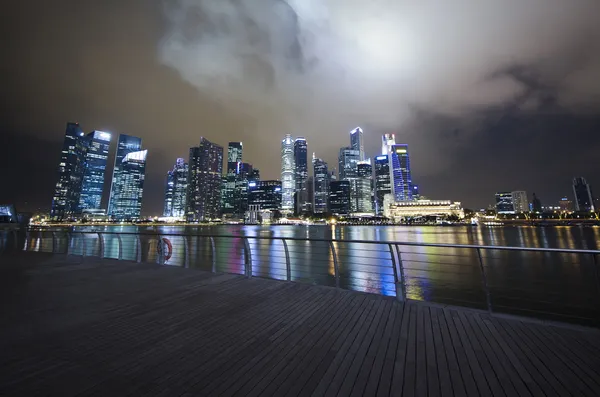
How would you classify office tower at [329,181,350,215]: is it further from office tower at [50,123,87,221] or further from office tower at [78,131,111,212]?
office tower at [50,123,87,221]

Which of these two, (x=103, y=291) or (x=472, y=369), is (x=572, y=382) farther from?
(x=103, y=291)

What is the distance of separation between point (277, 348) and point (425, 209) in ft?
594

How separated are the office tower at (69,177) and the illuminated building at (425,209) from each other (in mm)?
214405

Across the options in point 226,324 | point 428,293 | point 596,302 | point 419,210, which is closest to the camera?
point 226,324

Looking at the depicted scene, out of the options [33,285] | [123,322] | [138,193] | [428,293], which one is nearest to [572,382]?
[123,322]

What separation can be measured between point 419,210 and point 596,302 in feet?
551

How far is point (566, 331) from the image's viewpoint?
3.54 metres

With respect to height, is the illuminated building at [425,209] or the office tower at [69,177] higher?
the office tower at [69,177]

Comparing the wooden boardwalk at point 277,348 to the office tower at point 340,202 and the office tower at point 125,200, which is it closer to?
the office tower at point 340,202

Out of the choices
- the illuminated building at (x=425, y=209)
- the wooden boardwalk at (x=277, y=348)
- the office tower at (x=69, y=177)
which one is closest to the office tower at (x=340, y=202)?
the illuminated building at (x=425, y=209)

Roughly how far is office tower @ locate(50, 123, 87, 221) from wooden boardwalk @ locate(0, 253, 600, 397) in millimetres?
208396

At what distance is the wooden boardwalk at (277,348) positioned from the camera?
7.89ft

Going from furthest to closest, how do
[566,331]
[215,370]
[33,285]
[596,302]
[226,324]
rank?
[596,302] → [33,285] → [226,324] → [566,331] → [215,370]

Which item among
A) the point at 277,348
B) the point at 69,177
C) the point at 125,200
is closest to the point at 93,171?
the point at 69,177
